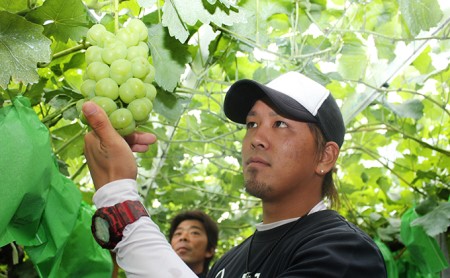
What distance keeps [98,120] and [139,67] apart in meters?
0.12

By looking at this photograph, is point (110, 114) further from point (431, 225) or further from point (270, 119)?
point (431, 225)

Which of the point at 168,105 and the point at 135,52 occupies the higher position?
the point at 135,52

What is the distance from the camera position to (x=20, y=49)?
53.8 inches

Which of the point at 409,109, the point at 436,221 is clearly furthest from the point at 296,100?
the point at 436,221

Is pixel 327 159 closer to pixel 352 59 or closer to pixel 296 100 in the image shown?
pixel 296 100

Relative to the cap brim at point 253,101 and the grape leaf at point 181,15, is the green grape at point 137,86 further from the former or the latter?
the cap brim at point 253,101

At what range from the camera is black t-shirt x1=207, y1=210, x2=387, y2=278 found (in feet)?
4.65

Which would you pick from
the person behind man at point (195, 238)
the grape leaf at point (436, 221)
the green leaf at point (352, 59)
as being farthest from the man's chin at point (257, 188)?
the person behind man at point (195, 238)

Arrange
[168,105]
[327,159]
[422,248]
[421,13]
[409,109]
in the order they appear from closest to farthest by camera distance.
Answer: [327,159] → [168,105] → [421,13] → [409,109] → [422,248]

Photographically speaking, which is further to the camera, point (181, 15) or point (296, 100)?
point (296, 100)

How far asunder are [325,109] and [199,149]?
2323 millimetres

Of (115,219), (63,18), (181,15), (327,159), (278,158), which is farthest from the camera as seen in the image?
(327,159)

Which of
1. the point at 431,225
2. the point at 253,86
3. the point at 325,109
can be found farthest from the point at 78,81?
the point at 431,225

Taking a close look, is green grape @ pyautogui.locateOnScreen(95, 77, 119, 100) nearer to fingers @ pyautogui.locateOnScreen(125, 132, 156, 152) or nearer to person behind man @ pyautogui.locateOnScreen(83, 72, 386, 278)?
person behind man @ pyautogui.locateOnScreen(83, 72, 386, 278)
